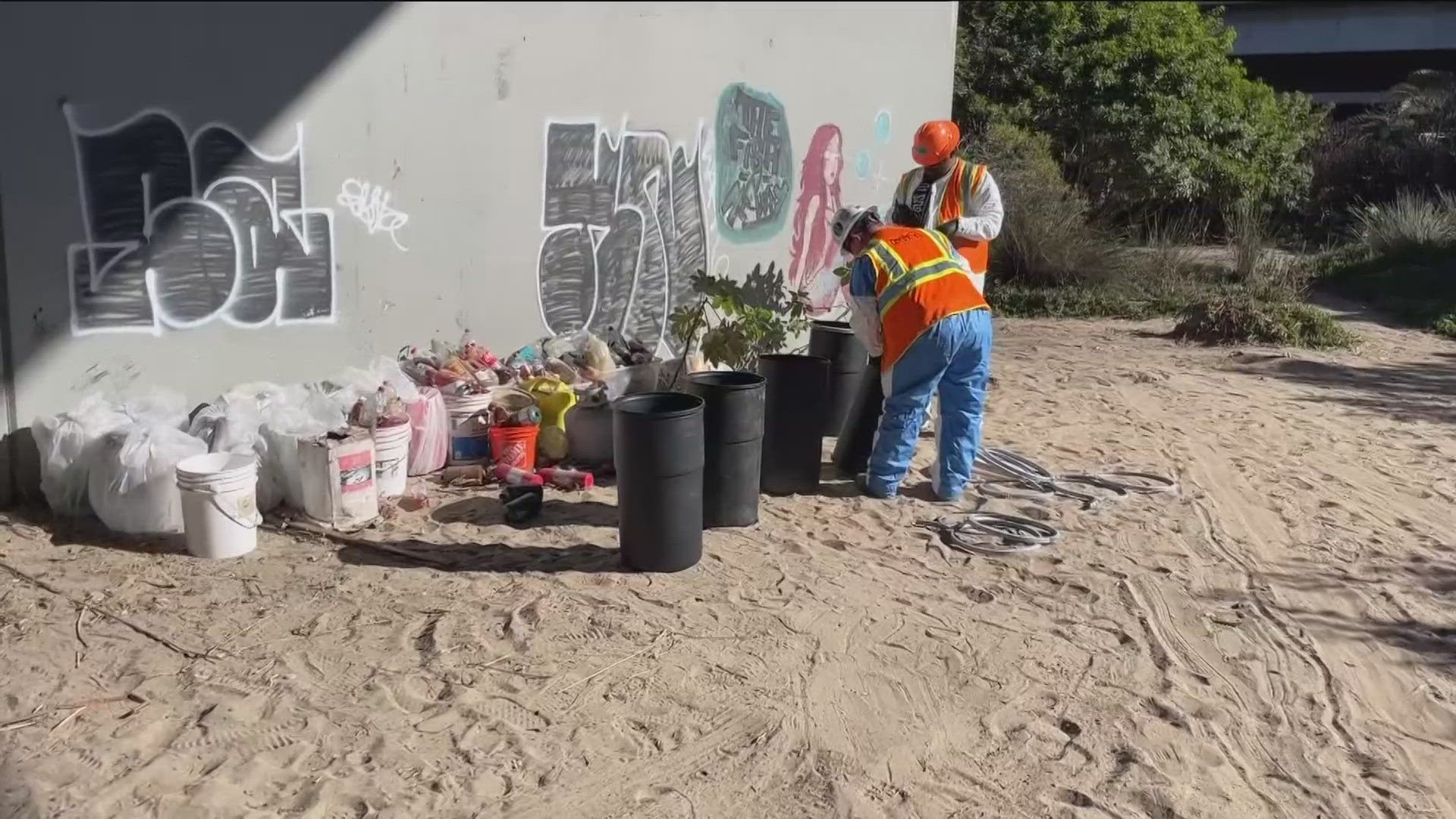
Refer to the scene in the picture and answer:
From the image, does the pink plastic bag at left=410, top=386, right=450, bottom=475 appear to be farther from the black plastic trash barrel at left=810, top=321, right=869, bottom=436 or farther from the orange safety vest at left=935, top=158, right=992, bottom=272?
the orange safety vest at left=935, top=158, right=992, bottom=272

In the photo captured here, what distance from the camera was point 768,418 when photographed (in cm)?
671

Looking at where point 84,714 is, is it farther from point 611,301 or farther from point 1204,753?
point 611,301

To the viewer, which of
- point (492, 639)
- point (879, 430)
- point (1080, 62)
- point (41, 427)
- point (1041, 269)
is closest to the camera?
point (492, 639)

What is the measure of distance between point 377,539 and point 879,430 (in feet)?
9.08

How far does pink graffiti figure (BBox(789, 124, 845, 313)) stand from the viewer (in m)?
9.63

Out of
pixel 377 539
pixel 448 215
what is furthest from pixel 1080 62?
pixel 377 539

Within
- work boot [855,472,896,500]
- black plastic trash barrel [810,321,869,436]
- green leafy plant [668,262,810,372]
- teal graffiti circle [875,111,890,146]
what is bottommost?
work boot [855,472,896,500]

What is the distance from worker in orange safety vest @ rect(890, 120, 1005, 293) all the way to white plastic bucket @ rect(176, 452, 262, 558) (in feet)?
13.3

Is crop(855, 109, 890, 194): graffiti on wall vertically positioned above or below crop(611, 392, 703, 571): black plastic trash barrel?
above

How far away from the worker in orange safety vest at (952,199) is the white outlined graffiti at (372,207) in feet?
9.99

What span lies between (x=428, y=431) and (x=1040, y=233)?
10322 mm

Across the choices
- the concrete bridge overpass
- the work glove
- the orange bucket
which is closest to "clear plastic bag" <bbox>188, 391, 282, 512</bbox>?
the orange bucket

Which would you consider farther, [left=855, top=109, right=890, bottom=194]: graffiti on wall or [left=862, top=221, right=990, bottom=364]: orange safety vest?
[left=855, top=109, right=890, bottom=194]: graffiti on wall

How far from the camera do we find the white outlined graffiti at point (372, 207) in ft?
22.6
